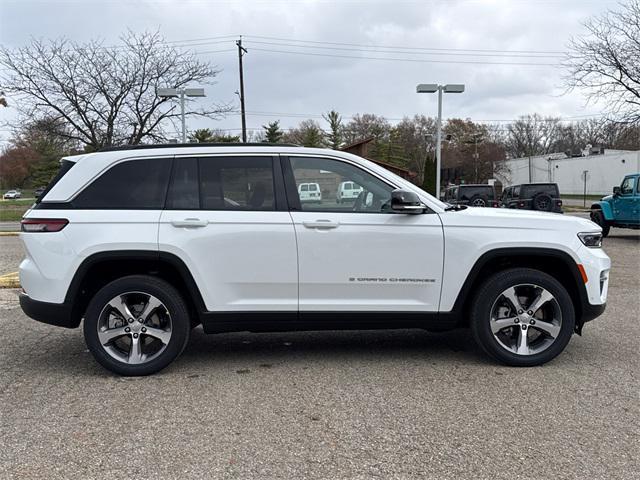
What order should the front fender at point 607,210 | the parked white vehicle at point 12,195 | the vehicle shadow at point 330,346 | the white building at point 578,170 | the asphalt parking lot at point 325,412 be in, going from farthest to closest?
the parked white vehicle at point 12,195
the white building at point 578,170
the front fender at point 607,210
the vehicle shadow at point 330,346
the asphalt parking lot at point 325,412

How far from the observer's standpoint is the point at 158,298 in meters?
4.21

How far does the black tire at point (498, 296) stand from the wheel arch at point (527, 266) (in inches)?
4.3

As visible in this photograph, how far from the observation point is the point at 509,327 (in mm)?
4402

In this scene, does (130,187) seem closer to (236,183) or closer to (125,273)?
(125,273)

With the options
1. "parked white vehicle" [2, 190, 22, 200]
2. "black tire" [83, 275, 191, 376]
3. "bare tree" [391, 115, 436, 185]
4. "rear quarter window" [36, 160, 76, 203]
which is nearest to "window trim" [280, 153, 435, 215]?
"black tire" [83, 275, 191, 376]

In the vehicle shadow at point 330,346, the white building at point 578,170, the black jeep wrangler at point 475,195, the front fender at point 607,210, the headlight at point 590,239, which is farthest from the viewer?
the white building at point 578,170

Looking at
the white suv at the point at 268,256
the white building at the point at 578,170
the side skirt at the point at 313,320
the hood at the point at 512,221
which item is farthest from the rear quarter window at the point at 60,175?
the white building at the point at 578,170

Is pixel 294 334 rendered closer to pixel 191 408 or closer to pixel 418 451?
pixel 191 408

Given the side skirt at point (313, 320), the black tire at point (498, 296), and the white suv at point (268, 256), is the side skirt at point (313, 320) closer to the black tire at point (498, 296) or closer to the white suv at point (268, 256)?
the white suv at point (268, 256)

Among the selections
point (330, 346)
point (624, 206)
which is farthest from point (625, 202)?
point (330, 346)

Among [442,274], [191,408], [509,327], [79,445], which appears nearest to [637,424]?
[509,327]

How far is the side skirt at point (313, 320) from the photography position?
428cm

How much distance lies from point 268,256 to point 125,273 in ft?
4.07

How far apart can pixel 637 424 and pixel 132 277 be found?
3.74 m
